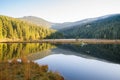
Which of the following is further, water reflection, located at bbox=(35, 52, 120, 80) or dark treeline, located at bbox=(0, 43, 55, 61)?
dark treeline, located at bbox=(0, 43, 55, 61)

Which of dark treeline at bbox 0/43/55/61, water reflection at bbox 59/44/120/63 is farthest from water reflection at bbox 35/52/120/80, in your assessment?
dark treeline at bbox 0/43/55/61

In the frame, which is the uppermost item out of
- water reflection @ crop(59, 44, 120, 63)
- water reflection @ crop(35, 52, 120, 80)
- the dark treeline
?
water reflection @ crop(35, 52, 120, 80)

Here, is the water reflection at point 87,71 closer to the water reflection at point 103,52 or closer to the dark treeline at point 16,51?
the water reflection at point 103,52

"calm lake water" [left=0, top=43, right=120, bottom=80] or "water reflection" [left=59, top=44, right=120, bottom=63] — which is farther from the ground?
"calm lake water" [left=0, top=43, right=120, bottom=80]

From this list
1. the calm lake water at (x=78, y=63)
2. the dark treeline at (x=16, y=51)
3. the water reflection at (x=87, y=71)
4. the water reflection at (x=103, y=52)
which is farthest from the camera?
the water reflection at (x=103, y=52)

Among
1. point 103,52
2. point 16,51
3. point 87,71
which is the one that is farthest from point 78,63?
point 103,52

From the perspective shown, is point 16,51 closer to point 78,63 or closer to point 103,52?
point 78,63

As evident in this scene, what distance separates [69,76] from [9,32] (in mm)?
145185

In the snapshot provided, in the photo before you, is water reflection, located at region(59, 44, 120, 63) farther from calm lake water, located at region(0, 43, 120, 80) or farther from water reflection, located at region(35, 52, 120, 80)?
water reflection, located at region(35, 52, 120, 80)

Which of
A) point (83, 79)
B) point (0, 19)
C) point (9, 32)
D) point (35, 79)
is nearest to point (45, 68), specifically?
point (83, 79)

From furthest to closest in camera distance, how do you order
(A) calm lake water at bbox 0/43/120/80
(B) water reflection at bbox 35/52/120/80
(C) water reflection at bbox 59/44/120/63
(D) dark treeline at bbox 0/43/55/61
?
(C) water reflection at bbox 59/44/120/63
(D) dark treeline at bbox 0/43/55/61
(A) calm lake water at bbox 0/43/120/80
(B) water reflection at bbox 35/52/120/80

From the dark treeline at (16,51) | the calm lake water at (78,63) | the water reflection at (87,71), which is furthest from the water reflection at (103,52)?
the dark treeline at (16,51)

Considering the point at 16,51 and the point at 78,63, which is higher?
the point at 78,63

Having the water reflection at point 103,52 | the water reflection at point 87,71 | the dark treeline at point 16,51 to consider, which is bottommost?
the water reflection at point 103,52
